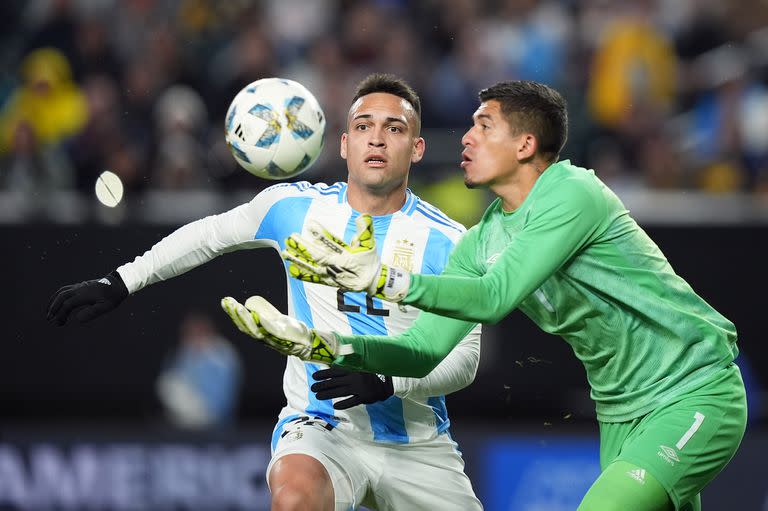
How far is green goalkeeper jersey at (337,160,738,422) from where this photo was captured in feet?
16.4

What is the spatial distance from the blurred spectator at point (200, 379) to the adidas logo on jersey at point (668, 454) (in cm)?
577

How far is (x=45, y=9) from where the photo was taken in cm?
1202

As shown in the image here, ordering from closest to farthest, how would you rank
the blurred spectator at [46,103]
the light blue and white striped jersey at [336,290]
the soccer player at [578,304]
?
the soccer player at [578,304] < the light blue and white striped jersey at [336,290] < the blurred spectator at [46,103]

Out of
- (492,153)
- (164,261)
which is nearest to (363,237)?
(492,153)

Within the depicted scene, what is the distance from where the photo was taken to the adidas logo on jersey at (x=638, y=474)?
16.3 ft

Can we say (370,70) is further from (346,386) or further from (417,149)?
(346,386)

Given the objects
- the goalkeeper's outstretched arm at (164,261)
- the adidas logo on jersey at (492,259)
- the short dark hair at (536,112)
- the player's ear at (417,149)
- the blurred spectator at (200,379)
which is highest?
the short dark hair at (536,112)

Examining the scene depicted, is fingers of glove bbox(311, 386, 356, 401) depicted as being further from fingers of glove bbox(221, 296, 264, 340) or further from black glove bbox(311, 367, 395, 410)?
fingers of glove bbox(221, 296, 264, 340)

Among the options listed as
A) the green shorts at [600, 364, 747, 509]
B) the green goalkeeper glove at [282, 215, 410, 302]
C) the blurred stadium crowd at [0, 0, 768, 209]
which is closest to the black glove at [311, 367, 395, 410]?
the green goalkeeper glove at [282, 215, 410, 302]

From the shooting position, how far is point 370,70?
11227 millimetres

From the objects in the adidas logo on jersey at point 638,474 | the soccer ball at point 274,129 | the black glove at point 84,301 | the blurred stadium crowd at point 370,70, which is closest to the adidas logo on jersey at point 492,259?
the adidas logo on jersey at point 638,474

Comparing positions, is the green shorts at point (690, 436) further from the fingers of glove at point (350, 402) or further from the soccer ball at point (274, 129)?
the soccer ball at point (274, 129)

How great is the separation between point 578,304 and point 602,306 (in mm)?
103

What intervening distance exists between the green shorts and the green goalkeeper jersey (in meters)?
0.06
